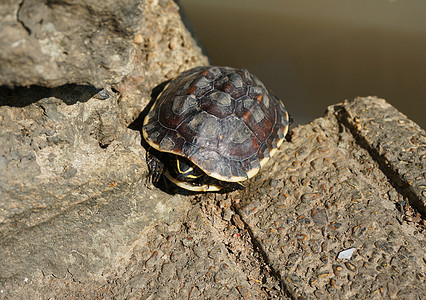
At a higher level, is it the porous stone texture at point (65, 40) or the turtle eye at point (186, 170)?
the porous stone texture at point (65, 40)

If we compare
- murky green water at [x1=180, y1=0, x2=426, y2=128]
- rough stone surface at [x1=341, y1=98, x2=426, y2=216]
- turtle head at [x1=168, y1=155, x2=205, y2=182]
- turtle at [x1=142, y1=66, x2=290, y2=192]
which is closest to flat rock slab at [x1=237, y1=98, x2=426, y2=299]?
rough stone surface at [x1=341, y1=98, x2=426, y2=216]

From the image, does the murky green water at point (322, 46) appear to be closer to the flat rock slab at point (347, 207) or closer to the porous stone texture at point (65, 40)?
the flat rock slab at point (347, 207)

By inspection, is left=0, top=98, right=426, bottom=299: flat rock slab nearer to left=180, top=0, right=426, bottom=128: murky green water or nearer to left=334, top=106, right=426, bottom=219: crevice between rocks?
left=334, top=106, right=426, bottom=219: crevice between rocks

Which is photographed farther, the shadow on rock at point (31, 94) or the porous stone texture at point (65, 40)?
the shadow on rock at point (31, 94)

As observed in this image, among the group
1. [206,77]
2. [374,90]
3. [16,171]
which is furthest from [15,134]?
[374,90]

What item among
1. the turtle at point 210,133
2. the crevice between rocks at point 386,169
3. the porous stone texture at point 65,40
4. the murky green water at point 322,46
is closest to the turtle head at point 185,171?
the turtle at point 210,133

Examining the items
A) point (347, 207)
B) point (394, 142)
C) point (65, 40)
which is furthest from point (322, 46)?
point (65, 40)

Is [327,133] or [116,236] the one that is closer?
[116,236]

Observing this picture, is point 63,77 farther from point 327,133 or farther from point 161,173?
point 327,133
